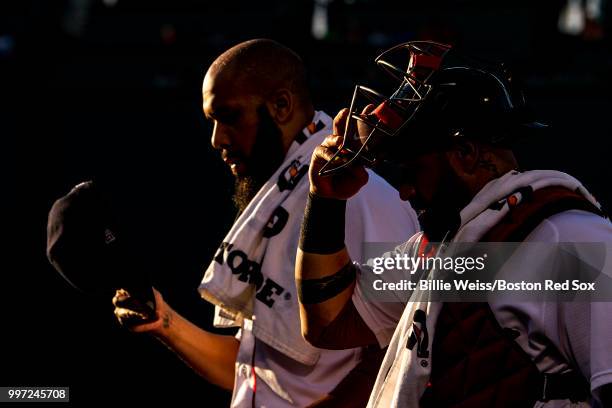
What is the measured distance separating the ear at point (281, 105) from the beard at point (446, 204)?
4.84ft

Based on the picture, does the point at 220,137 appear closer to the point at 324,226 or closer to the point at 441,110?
the point at 324,226

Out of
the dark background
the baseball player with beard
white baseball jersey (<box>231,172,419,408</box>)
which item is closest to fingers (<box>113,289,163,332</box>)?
white baseball jersey (<box>231,172,419,408</box>)

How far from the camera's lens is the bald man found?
11.3 feet

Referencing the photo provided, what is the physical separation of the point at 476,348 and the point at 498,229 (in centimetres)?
29

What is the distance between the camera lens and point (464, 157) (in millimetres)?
2438

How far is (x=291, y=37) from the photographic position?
29.9ft

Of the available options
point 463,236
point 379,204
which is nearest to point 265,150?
point 379,204

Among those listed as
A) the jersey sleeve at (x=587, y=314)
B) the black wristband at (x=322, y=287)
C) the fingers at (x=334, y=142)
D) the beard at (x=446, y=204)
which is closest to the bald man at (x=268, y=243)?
the black wristband at (x=322, y=287)

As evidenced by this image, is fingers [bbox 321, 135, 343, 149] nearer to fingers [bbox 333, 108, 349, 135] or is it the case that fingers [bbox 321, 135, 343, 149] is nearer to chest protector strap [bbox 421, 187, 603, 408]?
fingers [bbox 333, 108, 349, 135]

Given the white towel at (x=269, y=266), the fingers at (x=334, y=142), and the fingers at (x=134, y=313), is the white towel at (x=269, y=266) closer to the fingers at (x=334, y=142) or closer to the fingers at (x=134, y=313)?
the fingers at (x=134, y=313)

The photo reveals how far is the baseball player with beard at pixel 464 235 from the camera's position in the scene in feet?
7.08

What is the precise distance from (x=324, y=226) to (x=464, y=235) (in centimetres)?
47

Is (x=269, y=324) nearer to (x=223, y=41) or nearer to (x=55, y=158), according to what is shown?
(x=55, y=158)

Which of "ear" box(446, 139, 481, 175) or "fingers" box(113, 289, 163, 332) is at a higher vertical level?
"ear" box(446, 139, 481, 175)
